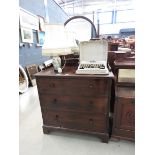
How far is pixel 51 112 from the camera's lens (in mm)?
1753

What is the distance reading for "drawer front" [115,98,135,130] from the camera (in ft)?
4.89

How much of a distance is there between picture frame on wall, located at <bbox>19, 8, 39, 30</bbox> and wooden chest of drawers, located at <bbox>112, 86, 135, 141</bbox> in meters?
3.11

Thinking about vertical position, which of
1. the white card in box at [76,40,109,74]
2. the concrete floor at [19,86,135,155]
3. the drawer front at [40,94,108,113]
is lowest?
the concrete floor at [19,86,135,155]

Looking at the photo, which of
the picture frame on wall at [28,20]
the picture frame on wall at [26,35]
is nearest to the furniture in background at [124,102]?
the picture frame on wall at [26,35]

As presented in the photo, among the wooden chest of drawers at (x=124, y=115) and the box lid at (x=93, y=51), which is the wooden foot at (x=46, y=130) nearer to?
the wooden chest of drawers at (x=124, y=115)

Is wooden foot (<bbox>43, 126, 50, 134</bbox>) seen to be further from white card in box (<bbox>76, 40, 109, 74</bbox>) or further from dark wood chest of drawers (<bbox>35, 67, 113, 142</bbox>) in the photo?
white card in box (<bbox>76, 40, 109, 74</bbox>)

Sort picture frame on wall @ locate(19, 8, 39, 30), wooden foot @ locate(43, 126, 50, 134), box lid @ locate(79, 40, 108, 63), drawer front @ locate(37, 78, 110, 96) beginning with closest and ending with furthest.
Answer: drawer front @ locate(37, 78, 110, 96) → box lid @ locate(79, 40, 108, 63) → wooden foot @ locate(43, 126, 50, 134) → picture frame on wall @ locate(19, 8, 39, 30)

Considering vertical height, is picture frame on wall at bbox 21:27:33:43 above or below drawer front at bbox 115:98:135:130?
above

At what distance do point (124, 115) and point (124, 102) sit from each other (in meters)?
0.15

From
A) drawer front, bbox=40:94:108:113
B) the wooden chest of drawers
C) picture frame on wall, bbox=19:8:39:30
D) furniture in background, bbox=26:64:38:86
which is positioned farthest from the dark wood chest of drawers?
picture frame on wall, bbox=19:8:39:30

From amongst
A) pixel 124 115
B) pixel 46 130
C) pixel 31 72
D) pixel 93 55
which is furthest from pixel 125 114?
pixel 31 72

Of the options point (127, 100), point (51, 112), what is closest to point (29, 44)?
point (51, 112)

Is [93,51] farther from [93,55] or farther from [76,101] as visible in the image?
[76,101]
